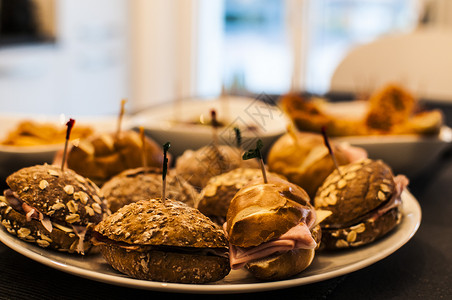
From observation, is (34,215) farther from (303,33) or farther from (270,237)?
(303,33)

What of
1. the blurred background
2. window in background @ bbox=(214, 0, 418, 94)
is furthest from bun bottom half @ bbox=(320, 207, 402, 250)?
window in background @ bbox=(214, 0, 418, 94)

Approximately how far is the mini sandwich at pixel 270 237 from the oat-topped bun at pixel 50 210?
17cm

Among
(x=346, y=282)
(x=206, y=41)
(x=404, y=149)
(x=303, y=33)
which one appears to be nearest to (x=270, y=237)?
(x=346, y=282)

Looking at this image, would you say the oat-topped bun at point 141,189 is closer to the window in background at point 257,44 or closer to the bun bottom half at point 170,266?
the bun bottom half at point 170,266

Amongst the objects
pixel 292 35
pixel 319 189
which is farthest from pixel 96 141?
pixel 292 35

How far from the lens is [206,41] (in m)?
4.39

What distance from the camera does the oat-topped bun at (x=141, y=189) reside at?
0.70m

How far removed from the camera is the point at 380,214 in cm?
66

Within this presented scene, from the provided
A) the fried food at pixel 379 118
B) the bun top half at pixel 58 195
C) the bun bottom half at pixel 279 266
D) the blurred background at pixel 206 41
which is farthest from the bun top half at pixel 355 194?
the blurred background at pixel 206 41

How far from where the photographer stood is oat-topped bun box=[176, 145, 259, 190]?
0.79 meters

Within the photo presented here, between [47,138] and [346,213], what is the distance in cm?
60

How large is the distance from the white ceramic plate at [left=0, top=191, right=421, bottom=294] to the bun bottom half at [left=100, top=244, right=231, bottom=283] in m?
0.02

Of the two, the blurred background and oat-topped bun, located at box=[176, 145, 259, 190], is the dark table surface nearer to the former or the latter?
oat-topped bun, located at box=[176, 145, 259, 190]

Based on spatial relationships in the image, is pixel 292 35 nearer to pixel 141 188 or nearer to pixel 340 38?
pixel 340 38
